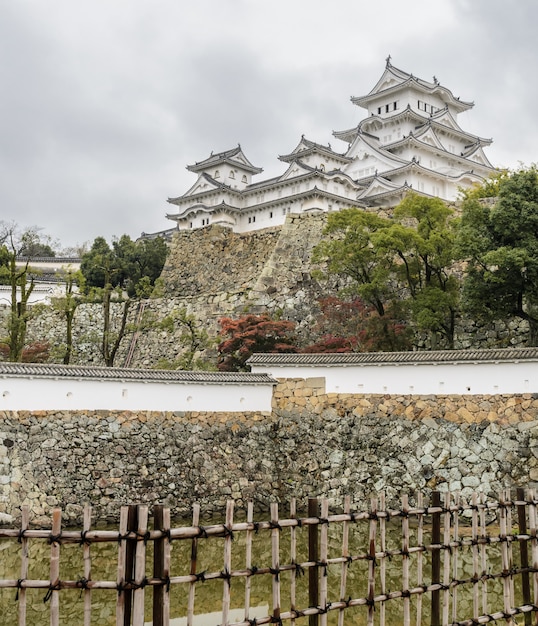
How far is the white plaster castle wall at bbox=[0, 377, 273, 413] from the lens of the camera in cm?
1486

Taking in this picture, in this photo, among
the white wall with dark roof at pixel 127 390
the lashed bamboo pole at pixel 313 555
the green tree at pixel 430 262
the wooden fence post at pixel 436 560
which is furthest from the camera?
the green tree at pixel 430 262

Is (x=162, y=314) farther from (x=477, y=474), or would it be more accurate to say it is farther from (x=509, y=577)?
(x=509, y=577)

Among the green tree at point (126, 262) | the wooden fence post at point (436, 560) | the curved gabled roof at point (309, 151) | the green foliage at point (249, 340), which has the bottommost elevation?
the wooden fence post at point (436, 560)

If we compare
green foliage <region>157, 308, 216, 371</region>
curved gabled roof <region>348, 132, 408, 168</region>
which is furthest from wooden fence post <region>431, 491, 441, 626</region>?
curved gabled roof <region>348, 132, 408, 168</region>

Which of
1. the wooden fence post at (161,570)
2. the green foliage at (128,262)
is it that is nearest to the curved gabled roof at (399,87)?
the green foliage at (128,262)

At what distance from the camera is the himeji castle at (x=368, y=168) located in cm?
3178

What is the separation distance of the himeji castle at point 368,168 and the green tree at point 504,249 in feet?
38.1

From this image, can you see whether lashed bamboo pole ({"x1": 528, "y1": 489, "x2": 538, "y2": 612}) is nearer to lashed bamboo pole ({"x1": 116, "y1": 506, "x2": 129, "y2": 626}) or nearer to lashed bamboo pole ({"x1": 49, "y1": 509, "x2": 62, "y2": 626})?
lashed bamboo pole ({"x1": 116, "y1": 506, "x2": 129, "y2": 626})

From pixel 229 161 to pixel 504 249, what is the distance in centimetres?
2064

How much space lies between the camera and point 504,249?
1773 centimetres

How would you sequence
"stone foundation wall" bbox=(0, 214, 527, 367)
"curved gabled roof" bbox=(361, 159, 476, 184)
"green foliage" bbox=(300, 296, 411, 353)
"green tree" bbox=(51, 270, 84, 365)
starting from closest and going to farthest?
1. "green foliage" bbox=(300, 296, 411, 353)
2. "green tree" bbox=(51, 270, 84, 365)
3. "stone foundation wall" bbox=(0, 214, 527, 367)
4. "curved gabled roof" bbox=(361, 159, 476, 184)

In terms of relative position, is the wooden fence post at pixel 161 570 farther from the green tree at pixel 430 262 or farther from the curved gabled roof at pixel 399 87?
the curved gabled roof at pixel 399 87

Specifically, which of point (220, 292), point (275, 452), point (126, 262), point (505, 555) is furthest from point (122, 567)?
point (126, 262)

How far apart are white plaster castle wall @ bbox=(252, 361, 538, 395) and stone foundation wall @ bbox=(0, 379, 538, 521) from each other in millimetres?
211
